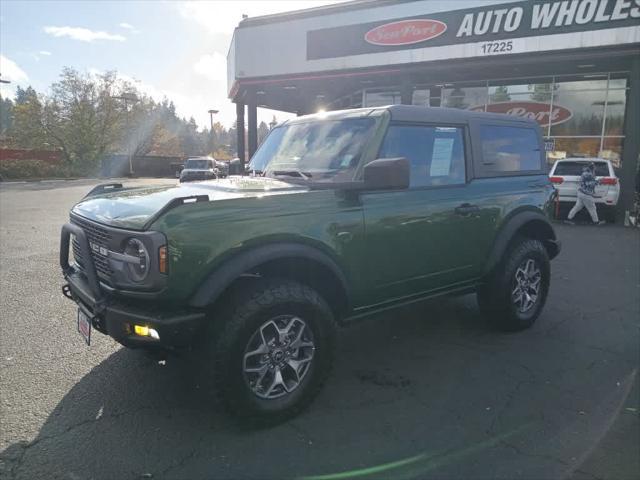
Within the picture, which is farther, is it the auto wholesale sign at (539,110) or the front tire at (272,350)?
the auto wholesale sign at (539,110)

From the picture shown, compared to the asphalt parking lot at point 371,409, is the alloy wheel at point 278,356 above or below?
above

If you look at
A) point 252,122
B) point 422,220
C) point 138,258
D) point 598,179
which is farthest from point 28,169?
point 422,220

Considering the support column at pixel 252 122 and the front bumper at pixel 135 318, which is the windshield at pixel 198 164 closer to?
the support column at pixel 252 122

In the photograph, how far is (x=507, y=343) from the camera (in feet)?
14.2

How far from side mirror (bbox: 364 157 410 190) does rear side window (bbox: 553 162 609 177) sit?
1193cm

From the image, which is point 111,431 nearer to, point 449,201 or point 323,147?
point 323,147

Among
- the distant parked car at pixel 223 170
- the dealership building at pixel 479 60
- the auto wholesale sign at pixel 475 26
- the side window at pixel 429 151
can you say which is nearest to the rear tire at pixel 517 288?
the side window at pixel 429 151

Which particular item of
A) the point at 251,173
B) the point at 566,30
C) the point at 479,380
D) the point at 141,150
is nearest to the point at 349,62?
the point at 566,30

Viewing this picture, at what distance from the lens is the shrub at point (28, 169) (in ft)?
118

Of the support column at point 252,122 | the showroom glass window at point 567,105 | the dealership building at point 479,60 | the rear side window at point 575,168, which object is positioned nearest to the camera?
the rear side window at point 575,168

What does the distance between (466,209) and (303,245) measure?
167cm

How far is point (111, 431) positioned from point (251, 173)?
2385 mm

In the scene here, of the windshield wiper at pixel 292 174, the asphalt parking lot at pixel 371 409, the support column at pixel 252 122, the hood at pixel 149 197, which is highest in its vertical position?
the support column at pixel 252 122

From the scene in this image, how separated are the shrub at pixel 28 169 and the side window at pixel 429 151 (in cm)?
3922
